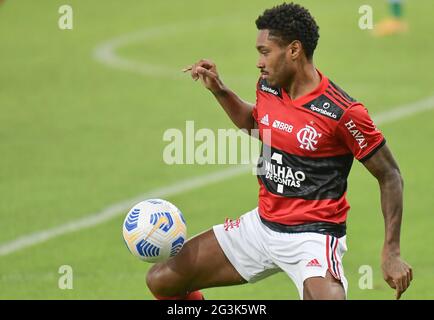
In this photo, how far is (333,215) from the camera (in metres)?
7.64

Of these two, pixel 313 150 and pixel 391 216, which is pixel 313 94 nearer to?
pixel 313 150

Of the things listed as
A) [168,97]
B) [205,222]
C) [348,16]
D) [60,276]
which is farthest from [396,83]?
[60,276]

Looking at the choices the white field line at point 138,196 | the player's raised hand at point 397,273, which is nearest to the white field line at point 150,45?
the white field line at point 138,196

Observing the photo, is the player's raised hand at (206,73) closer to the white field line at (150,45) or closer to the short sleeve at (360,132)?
the short sleeve at (360,132)

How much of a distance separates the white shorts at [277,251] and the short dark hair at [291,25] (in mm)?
1231

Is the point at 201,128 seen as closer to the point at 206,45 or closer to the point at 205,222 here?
the point at 205,222

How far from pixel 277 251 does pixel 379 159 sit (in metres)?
0.95

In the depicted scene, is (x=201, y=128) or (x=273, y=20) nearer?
(x=273, y=20)

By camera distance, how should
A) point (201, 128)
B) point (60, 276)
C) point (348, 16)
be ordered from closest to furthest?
point (60, 276) < point (201, 128) < point (348, 16)

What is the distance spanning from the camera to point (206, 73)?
8.16m

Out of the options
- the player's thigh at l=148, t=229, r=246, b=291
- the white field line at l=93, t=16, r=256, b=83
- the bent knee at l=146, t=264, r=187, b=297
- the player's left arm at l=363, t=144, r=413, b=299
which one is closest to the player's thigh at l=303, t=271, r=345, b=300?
the player's left arm at l=363, t=144, r=413, b=299

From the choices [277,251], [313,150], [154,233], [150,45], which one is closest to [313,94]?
[313,150]

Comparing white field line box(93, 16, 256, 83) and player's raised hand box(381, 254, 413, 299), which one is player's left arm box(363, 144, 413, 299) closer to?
player's raised hand box(381, 254, 413, 299)
